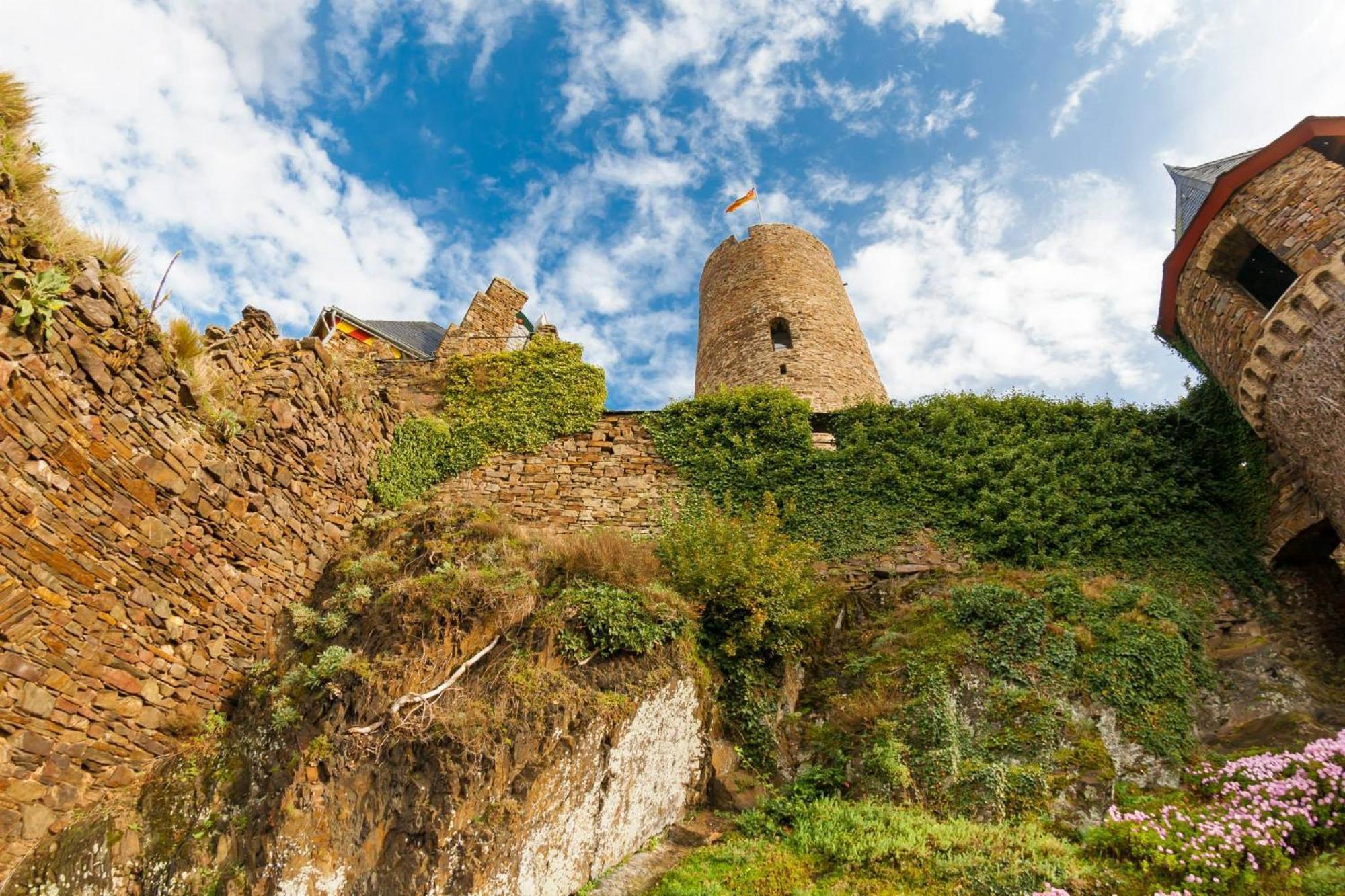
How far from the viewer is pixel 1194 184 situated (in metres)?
11.1

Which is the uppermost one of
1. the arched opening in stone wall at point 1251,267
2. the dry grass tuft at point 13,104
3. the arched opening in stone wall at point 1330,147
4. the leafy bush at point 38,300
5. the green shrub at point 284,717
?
the arched opening in stone wall at point 1330,147

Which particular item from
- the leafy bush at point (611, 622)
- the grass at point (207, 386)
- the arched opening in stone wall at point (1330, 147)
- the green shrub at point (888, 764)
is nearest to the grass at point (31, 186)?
the grass at point (207, 386)

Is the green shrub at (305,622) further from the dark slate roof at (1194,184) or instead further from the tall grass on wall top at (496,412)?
the dark slate roof at (1194,184)

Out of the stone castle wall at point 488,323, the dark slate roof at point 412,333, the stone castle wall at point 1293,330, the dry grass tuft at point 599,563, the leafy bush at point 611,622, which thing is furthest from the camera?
the dark slate roof at point 412,333

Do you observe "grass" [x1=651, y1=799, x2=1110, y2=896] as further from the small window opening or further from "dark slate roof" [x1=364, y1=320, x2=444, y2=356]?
"dark slate roof" [x1=364, y1=320, x2=444, y2=356]

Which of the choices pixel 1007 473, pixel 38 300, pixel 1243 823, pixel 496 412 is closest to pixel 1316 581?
pixel 1007 473

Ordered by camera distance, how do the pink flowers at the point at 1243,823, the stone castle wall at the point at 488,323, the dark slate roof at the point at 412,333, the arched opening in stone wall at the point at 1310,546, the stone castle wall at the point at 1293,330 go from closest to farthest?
the pink flowers at the point at 1243,823 < the stone castle wall at the point at 1293,330 < the arched opening in stone wall at the point at 1310,546 < the stone castle wall at the point at 488,323 < the dark slate roof at the point at 412,333

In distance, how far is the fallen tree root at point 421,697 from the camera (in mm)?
5512

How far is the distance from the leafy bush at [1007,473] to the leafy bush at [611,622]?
12.3 feet

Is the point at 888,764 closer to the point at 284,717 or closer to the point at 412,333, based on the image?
the point at 284,717

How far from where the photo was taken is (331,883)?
16.2ft

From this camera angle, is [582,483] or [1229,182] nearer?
[1229,182]

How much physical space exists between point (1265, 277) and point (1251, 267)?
0.33 metres

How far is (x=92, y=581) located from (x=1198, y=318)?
14.2 metres
